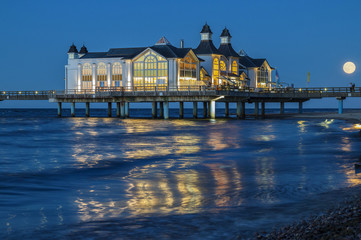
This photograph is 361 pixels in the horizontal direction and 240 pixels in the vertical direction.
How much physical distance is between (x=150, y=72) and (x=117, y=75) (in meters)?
5.06

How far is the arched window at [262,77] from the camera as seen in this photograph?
79.6 meters

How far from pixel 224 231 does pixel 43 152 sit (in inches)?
674

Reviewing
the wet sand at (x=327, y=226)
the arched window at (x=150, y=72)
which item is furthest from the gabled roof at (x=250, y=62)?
the wet sand at (x=327, y=226)

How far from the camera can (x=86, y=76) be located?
202ft

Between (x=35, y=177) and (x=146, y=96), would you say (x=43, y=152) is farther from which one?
(x=146, y=96)

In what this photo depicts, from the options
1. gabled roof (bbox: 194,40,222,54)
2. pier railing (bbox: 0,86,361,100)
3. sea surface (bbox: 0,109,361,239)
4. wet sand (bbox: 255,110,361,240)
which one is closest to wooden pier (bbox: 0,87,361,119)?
pier railing (bbox: 0,86,361,100)

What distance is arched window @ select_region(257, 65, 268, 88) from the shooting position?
79625 mm

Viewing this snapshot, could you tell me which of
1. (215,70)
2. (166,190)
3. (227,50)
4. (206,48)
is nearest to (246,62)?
(227,50)

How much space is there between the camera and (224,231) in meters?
8.20

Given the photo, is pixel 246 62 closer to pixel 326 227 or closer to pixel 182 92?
pixel 182 92

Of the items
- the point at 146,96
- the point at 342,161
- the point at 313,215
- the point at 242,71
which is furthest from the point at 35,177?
the point at 242,71

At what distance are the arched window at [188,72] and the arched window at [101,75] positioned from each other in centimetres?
1050

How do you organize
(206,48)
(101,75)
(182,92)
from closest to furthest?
(182,92), (101,75), (206,48)

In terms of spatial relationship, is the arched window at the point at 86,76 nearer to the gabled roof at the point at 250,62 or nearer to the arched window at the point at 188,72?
the arched window at the point at 188,72
